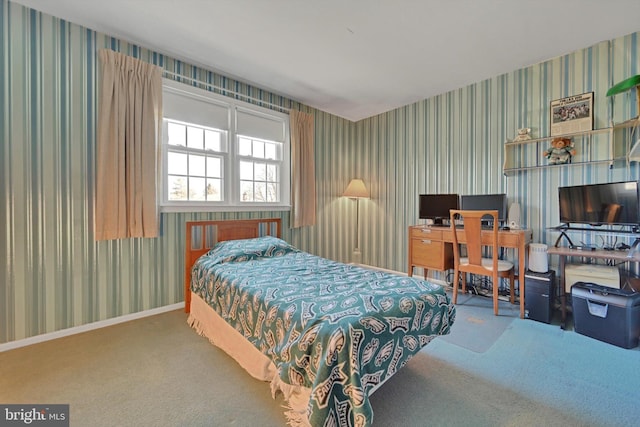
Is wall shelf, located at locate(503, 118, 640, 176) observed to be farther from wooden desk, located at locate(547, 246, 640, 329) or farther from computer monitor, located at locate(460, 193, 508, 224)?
wooden desk, located at locate(547, 246, 640, 329)

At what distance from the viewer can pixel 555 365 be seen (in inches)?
72.0

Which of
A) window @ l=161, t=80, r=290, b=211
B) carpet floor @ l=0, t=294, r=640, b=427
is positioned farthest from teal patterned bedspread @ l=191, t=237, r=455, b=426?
window @ l=161, t=80, r=290, b=211

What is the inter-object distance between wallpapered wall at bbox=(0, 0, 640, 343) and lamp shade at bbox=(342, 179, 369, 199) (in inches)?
32.7

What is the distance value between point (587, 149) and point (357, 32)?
2.59m

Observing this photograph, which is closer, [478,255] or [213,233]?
[478,255]

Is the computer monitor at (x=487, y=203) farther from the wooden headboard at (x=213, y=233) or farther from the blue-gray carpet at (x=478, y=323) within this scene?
the wooden headboard at (x=213, y=233)

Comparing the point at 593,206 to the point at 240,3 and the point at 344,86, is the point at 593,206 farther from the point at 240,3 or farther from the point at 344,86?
the point at 240,3

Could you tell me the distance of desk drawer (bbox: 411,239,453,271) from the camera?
3.27m

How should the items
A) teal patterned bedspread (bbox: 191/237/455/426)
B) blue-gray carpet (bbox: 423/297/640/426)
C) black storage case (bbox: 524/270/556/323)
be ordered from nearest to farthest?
teal patterned bedspread (bbox: 191/237/455/426)
blue-gray carpet (bbox: 423/297/640/426)
black storage case (bbox: 524/270/556/323)

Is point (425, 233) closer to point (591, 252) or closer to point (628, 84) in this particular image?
point (591, 252)

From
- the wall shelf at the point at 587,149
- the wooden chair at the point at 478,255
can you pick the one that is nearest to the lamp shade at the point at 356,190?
the wooden chair at the point at 478,255

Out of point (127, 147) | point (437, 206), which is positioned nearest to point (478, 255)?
point (437, 206)

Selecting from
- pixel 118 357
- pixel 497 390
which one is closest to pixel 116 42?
pixel 118 357

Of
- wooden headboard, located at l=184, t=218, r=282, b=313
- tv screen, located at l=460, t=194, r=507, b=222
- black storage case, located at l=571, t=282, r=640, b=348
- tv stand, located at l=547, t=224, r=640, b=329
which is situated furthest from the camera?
tv screen, located at l=460, t=194, r=507, b=222
